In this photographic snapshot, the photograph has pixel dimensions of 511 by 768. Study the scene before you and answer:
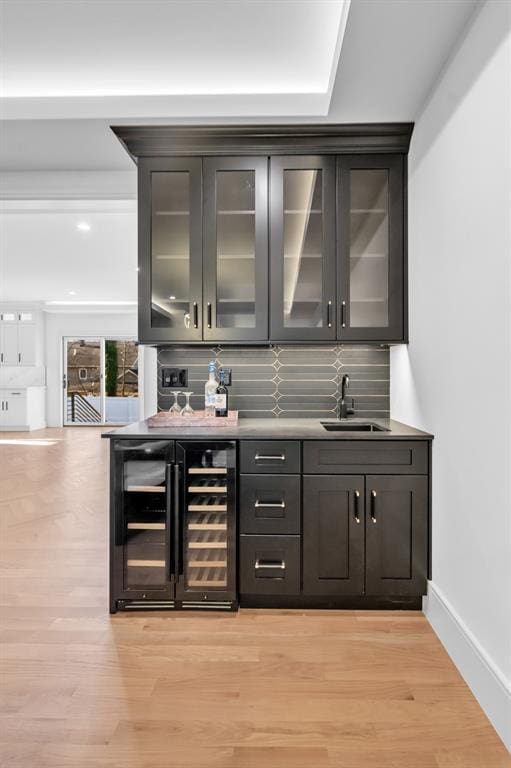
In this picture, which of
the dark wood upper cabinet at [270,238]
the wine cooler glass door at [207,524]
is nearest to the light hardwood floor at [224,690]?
the wine cooler glass door at [207,524]

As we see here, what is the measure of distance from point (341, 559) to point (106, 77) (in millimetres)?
2896

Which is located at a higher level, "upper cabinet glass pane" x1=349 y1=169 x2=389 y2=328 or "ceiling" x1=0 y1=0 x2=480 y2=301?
"ceiling" x1=0 y1=0 x2=480 y2=301

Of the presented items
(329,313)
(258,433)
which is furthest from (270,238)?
(258,433)

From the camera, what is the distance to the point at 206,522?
2.37 m

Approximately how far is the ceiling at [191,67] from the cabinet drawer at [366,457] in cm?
176

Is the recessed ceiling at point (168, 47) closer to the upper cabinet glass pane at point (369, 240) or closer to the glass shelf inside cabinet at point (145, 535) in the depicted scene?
the upper cabinet glass pane at point (369, 240)

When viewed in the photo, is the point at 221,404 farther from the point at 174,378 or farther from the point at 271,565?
the point at 271,565

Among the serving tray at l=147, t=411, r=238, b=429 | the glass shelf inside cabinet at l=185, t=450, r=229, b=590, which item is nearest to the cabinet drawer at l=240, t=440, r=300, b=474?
the glass shelf inside cabinet at l=185, t=450, r=229, b=590

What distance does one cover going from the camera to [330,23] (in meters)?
2.11

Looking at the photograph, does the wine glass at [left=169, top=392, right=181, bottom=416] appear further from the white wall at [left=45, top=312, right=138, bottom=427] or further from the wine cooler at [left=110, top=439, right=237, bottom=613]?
the white wall at [left=45, top=312, right=138, bottom=427]

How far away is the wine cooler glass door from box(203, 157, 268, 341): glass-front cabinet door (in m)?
0.73

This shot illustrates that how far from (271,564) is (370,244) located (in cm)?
186

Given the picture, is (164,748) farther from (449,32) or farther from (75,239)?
(75,239)

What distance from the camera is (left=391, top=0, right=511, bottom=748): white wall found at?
5.19 ft
